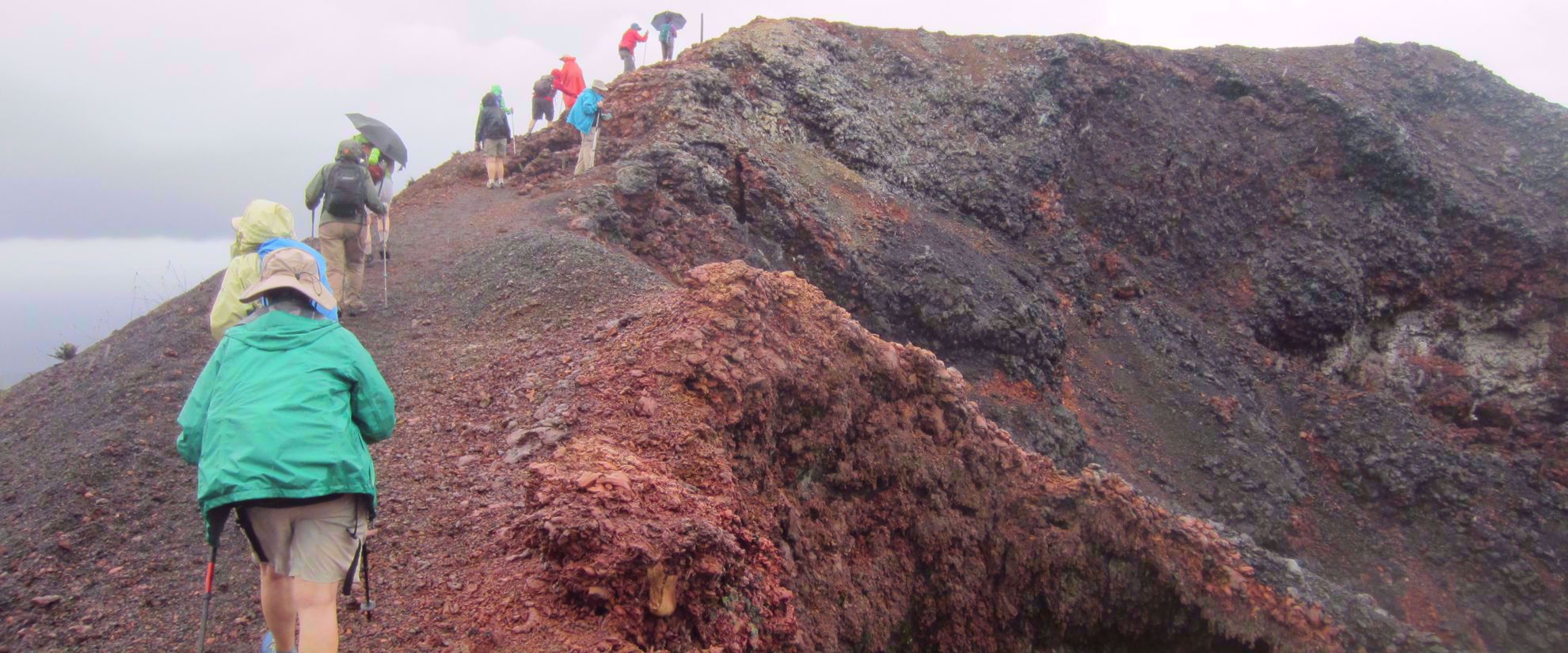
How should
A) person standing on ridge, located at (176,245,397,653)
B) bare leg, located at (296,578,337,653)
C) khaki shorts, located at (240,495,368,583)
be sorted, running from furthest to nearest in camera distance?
bare leg, located at (296,578,337,653)
khaki shorts, located at (240,495,368,583)
person standing on ridge, located at (176,245,397,653)

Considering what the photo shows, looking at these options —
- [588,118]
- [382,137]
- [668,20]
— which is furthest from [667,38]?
[382,137]

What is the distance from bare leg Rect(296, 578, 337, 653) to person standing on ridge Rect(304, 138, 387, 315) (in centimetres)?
546

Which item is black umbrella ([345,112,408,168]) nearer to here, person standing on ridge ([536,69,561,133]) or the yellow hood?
the yellow hood

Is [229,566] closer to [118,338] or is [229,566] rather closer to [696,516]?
[696,516]

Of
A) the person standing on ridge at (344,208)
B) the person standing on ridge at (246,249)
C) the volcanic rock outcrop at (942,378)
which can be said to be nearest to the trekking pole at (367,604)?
the volcanic rock outcrop at (942,378)

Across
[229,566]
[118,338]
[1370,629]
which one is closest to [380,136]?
[118,338]

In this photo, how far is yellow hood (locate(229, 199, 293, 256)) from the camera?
4.42 metres

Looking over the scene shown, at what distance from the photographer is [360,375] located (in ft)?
11.4

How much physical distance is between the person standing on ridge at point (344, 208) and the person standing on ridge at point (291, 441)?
4.83m

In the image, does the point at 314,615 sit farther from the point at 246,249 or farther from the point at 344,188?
the point at 344,188

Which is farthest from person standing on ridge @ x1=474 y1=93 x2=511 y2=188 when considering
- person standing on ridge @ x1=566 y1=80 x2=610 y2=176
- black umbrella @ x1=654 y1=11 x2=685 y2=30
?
black umbrella @ x1=654 y1=11 x2=685 y2=30

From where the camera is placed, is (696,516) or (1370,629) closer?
(696,516)

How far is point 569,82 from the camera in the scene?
53.4 feet

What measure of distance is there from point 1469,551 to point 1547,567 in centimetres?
127
